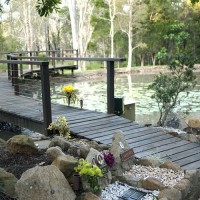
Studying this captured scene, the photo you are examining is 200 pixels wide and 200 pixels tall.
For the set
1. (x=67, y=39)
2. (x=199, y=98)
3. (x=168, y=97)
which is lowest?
(x=199, y=98)

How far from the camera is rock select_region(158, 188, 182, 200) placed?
281 centimetres

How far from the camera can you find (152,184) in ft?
10.00

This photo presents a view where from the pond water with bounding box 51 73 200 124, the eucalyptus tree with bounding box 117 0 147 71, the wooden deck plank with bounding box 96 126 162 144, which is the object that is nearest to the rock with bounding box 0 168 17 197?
the wooden deck plank with bounding box 96 126 162 144

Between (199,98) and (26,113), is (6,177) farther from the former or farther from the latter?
(199,98)

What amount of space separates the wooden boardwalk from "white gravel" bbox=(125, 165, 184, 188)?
364 mm

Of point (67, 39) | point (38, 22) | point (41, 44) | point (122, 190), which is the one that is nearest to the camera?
point (122, 190)

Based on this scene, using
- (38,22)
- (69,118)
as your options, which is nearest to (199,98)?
(69,118)

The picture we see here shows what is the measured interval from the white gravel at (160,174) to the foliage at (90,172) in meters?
0.70

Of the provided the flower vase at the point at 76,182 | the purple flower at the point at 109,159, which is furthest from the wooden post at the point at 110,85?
the flower vase at the point at 76,182

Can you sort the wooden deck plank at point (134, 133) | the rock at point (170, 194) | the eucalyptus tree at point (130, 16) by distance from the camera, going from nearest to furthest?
the rock at point (170, 194)
the wooden deck plank at point (134, 133)
the eucalyptus tree at point (130, 16)

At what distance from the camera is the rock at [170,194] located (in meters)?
2.81

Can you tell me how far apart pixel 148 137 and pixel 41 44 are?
119 ft

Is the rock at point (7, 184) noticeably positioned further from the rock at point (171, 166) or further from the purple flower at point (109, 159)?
the rock at point (171, 166)

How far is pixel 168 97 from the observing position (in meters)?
6.27
